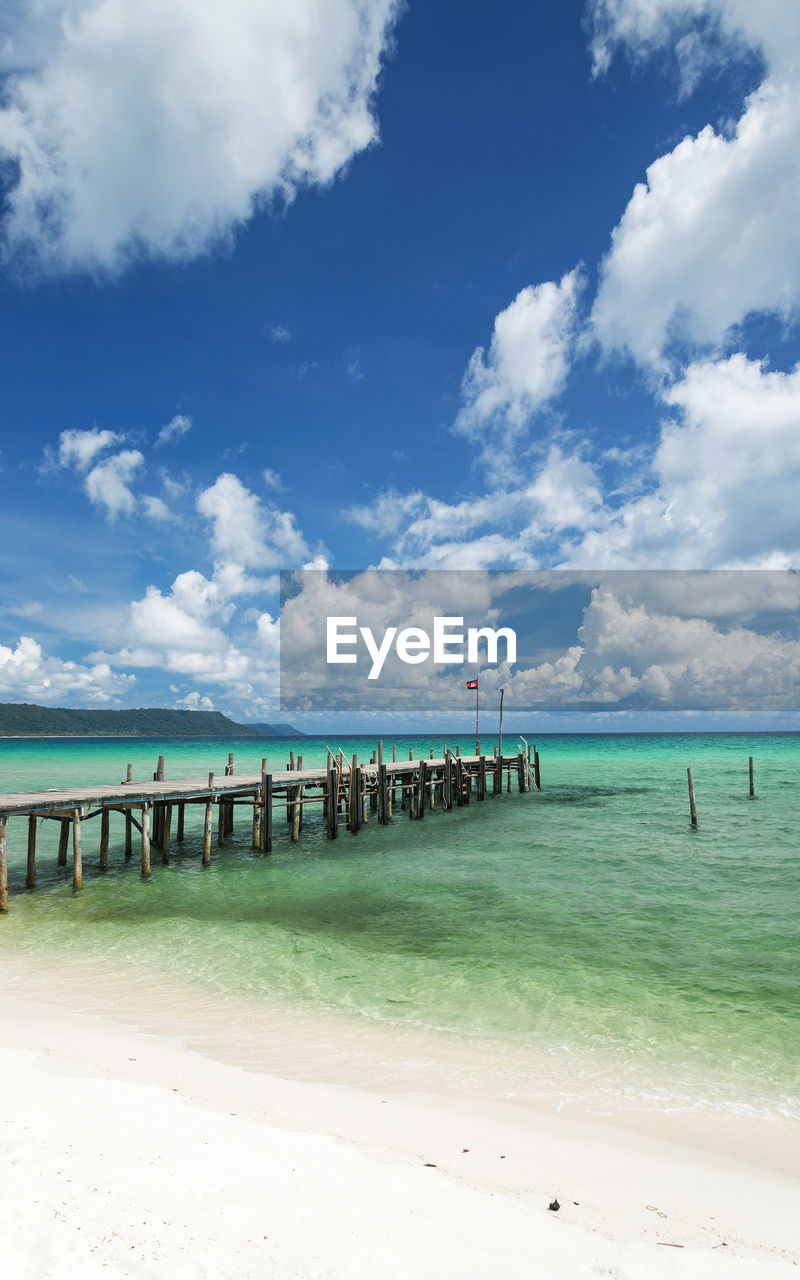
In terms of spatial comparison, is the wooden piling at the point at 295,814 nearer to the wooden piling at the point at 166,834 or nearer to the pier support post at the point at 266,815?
the pier support post at the point at 266,815

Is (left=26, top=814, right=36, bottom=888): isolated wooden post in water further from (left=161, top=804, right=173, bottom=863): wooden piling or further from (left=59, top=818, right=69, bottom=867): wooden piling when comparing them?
(left=161, top=804, right=173, bottom=863): wooden piling

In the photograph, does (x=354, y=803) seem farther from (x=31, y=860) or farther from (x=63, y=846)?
(x=31, y=860)

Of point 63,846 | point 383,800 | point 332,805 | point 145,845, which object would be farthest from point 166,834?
point 383,800

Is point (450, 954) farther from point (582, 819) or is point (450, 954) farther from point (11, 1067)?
point (582, 819)

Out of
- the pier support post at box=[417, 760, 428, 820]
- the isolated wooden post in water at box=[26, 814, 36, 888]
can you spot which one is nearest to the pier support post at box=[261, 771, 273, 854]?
the isolated wooden post in water at box=[26, 814, 36, 888]

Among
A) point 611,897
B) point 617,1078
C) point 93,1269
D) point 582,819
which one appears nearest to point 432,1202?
point 93,1269

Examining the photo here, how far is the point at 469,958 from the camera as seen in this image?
12227 mm

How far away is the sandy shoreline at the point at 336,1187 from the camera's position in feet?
12.6

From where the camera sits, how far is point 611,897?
16672 millimetres

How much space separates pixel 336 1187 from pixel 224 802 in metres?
21.8

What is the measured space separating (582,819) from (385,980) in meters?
21.1

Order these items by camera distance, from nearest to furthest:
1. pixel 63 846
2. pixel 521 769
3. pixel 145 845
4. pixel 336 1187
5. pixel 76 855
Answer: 1. pixel 336 1187
2. pixel 76 855
3. pixel 145 845
4. pixel 63 846
5. pixel 521 769

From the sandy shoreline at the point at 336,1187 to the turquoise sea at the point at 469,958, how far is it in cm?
125

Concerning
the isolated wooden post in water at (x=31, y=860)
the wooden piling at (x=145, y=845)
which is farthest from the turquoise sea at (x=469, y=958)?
the wooden piling at (x=145, y=845)
